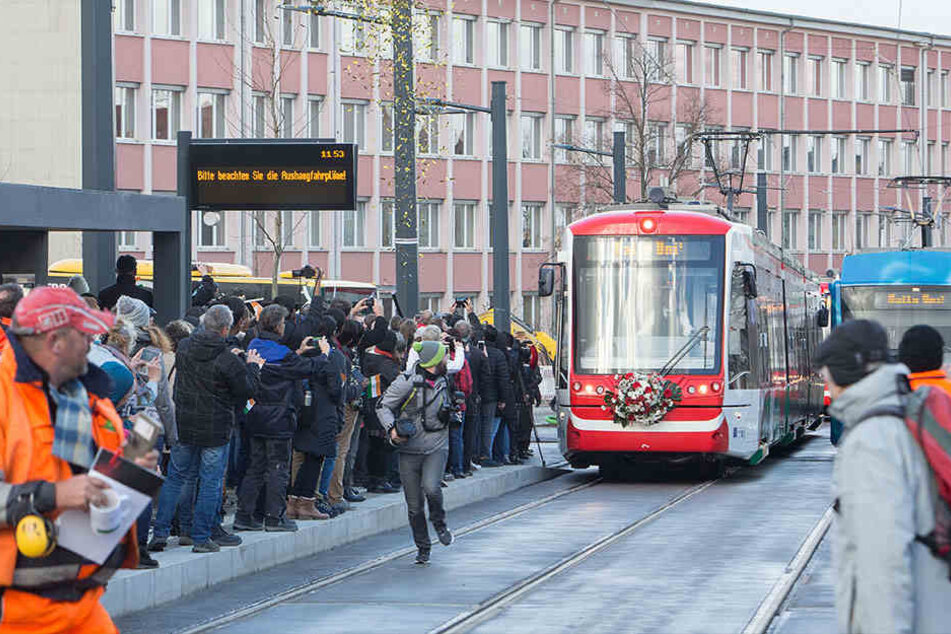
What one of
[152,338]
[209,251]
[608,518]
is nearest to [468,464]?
[608,518]

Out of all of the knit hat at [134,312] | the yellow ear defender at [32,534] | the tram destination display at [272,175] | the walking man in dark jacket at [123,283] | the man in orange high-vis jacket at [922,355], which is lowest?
the yellow ear defender at [32,534]

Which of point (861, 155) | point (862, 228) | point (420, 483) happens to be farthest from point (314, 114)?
point (420, 483)

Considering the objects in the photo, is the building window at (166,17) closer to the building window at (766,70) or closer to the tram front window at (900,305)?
the building window at (766,70)

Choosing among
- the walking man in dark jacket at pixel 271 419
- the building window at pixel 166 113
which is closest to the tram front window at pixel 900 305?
the walking man in dark jacket at pixel 271 419

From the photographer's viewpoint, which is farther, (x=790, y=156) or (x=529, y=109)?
(x=790, y=156)

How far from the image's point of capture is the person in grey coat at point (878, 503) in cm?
582

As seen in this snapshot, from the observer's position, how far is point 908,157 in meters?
87.4

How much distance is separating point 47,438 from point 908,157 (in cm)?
8435

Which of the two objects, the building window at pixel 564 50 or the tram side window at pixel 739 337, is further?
the building window at pixel 564 50

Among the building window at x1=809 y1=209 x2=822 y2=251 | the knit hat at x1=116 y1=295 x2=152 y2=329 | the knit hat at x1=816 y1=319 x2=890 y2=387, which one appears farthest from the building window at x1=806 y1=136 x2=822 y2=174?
the knit hat at x1=816 y1=319 x2=890 y2=387

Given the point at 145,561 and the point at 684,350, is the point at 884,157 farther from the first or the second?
the point at 145,561

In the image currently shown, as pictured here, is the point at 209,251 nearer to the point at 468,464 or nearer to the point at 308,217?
the point at 308,217

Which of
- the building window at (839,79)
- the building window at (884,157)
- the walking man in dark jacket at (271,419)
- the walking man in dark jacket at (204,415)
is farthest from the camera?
the building window at (884,157)

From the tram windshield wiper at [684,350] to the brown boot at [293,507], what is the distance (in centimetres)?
730
